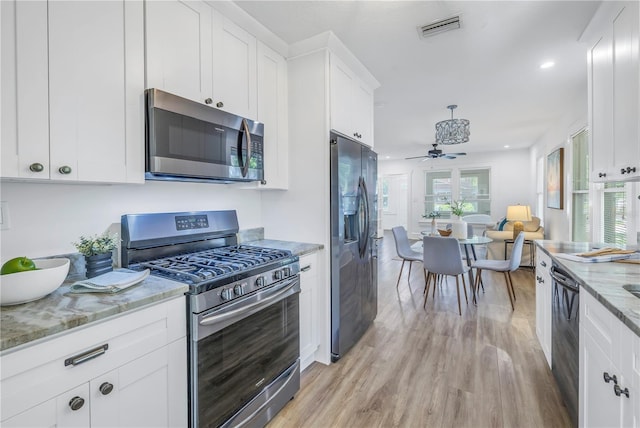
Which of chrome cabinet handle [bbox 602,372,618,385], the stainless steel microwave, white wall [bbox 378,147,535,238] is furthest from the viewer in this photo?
white wall [bbox 378,147,535,238]

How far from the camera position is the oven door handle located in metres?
1.33

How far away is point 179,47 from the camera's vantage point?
1614mm

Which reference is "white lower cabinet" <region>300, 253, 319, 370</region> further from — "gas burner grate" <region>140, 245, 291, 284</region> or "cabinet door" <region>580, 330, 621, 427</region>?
"cabinet door" <region>580, 330, 621, 427</region>

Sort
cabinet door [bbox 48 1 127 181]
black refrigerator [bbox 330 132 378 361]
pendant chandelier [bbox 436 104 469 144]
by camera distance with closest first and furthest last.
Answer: cabinet door [bbox 48 1 127 181]
black refrigerator [bbox 330 132 378 361]
pendant chandelier [bbox 436 104 469 144]

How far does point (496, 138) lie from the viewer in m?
6.16

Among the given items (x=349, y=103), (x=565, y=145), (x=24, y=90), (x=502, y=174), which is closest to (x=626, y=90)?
(x=349, y=103)

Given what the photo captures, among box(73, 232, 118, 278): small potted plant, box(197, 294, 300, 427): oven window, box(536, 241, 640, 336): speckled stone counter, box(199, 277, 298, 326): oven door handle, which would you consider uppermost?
box(73, 232, 118, 278): small potted plant

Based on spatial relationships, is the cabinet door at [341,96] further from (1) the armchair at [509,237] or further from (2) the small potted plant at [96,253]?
(1) the armchair at [509,237]

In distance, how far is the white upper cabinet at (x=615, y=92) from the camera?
4.98 feet

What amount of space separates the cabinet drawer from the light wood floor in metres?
0.76

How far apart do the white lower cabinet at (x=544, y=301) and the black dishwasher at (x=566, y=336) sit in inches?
6.7

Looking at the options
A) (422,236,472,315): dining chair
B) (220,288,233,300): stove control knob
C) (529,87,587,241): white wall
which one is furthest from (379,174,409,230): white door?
(220,288,233,300): stove control knob

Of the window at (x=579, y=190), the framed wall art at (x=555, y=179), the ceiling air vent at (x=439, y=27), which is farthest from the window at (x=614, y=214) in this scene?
the ceiling air vent at (x=439, y=27)

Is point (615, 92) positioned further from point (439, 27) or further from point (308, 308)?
point (308, 308)
